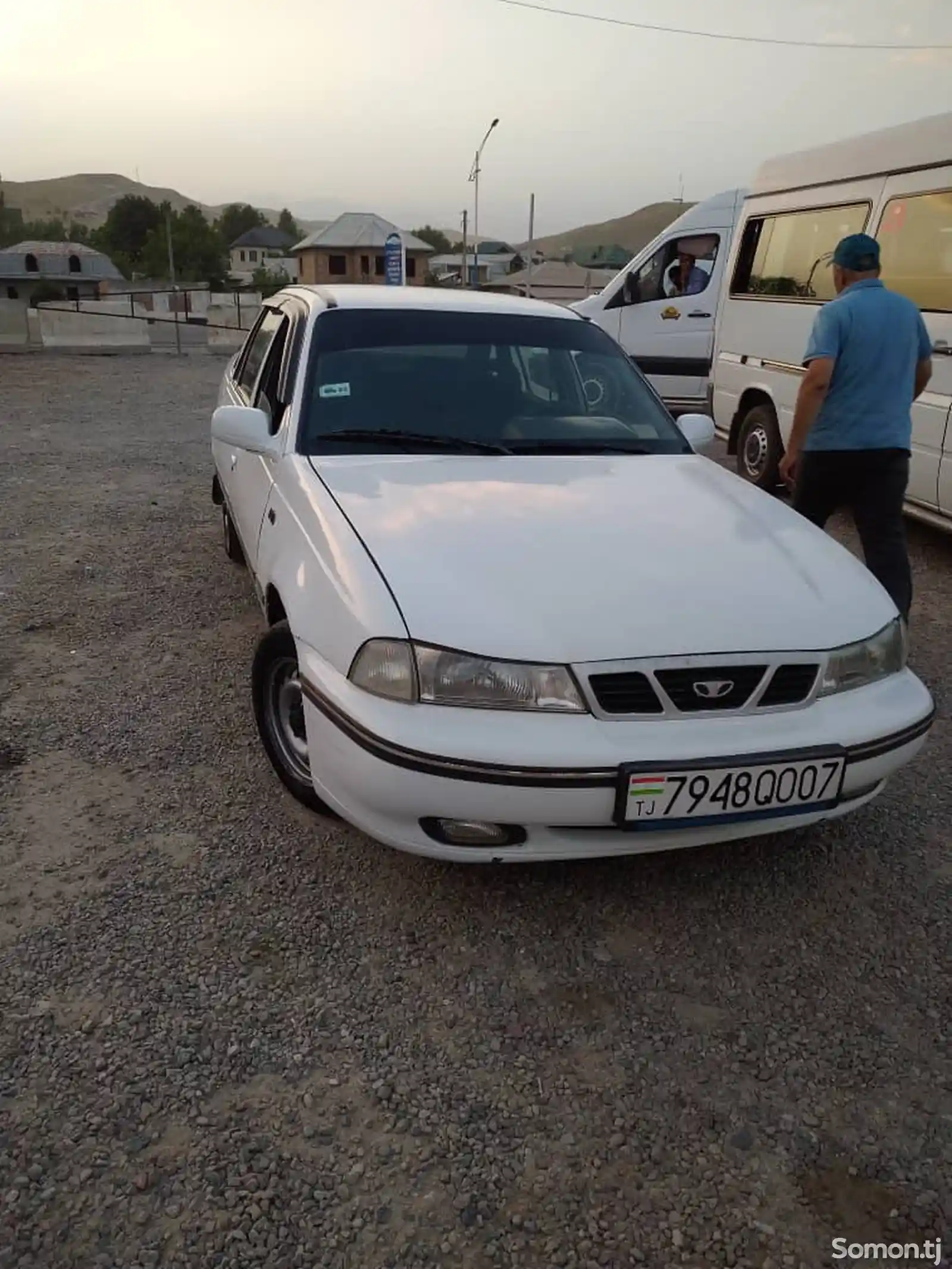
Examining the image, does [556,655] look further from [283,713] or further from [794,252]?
[794,252]

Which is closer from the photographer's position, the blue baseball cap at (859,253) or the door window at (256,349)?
the blue baseball cap at (859,253)

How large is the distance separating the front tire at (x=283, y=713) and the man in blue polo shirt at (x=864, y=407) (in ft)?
7.79

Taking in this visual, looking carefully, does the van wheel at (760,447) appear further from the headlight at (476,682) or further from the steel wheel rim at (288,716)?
the headlight at (476,682)

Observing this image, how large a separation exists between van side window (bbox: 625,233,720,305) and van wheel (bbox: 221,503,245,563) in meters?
6.85

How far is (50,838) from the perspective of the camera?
286 centimetres

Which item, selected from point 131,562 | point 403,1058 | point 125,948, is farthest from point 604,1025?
point 131,562

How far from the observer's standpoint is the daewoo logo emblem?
91.0 inches

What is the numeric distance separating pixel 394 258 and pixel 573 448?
24.3 meters

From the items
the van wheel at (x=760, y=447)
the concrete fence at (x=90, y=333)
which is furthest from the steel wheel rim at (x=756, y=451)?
the concrete fence at (x=90, y=333)

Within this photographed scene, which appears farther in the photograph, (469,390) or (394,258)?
(394,258)

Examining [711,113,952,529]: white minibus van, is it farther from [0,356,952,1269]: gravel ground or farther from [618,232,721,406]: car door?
[0,356,952,1269]: gravel ground

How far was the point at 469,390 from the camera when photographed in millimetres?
3611

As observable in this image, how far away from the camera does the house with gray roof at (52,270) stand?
84375mm

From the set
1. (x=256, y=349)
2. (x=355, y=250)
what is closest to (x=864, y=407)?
(x=256, y=349)
